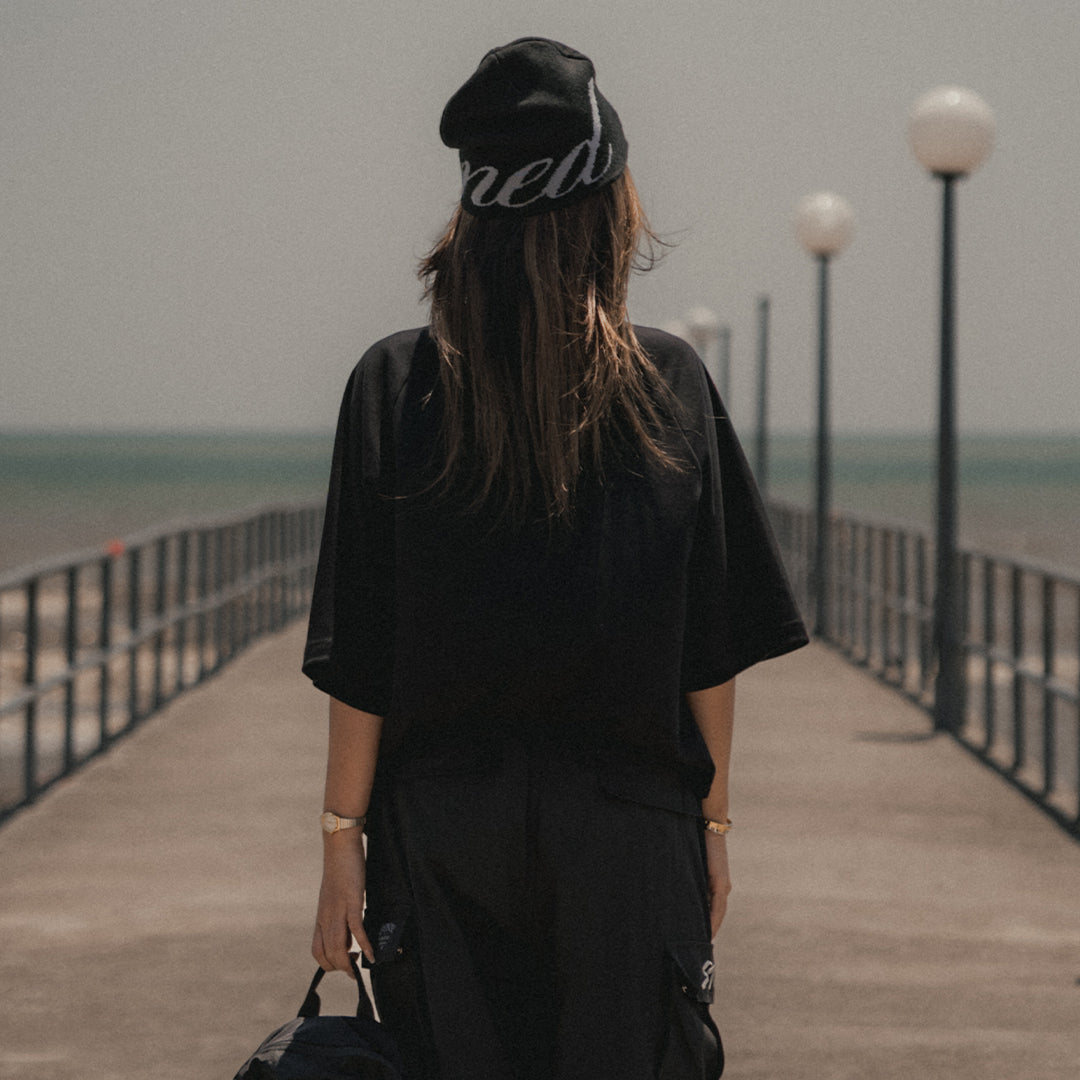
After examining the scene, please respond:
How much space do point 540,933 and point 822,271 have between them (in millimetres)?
12113

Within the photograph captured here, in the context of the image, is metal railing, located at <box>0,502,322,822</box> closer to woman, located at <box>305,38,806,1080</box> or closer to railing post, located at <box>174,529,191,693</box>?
Result: railing post, located at <box>174,529,191,693</box>

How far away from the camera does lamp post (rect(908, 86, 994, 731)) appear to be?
8.80 meters

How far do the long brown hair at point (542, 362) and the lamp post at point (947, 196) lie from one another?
23.3 ft

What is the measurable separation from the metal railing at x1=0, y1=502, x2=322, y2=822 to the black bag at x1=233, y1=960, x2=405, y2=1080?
4.14 meters

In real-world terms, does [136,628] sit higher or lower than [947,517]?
lower

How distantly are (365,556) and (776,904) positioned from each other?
11.3 feet

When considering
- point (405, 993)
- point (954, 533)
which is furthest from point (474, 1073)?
point (954, 533)

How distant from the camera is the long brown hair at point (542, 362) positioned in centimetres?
183

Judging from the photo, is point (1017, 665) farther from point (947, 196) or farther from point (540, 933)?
point (540, 933)

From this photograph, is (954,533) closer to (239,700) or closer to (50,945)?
(239,700)

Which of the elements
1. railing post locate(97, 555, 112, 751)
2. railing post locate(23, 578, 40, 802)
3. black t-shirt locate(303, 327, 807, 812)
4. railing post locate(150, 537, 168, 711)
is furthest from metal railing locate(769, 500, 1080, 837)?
black t-shirt locate(303, 327, 807, 812)

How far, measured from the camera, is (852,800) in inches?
261

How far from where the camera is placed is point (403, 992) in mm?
1875

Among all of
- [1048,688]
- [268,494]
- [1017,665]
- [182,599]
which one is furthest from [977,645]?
[268,494]
